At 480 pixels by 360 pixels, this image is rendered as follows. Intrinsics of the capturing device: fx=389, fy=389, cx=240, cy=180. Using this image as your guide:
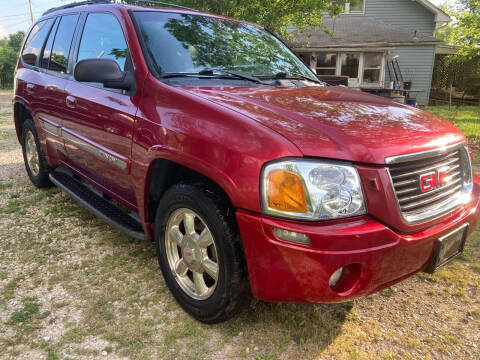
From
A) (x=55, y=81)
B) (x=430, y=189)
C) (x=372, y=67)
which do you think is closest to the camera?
(x=430, y=189)

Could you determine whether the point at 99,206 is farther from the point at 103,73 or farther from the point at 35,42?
the point at 35,42

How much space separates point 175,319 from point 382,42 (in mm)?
18633

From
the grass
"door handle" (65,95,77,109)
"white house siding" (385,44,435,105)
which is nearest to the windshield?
"door handle" (65,95,77,109)

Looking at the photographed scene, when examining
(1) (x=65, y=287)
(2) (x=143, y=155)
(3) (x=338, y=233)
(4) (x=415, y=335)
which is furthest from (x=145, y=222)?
(4) (x=415, y=335)

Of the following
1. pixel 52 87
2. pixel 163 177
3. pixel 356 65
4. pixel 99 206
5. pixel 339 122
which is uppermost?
pixel 356 65

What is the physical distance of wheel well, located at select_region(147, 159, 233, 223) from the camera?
2469mm

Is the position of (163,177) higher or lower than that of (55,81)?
lower

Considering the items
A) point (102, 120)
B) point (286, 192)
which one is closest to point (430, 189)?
point (286, 192)

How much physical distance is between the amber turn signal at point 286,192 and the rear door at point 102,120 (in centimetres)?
122

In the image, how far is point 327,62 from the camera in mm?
20047

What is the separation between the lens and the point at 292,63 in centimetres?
360

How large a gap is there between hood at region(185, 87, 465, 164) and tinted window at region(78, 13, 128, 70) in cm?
85

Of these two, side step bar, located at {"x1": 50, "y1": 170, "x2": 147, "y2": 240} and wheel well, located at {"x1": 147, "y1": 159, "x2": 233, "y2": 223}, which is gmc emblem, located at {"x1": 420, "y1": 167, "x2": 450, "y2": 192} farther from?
side step bar, located at {"x1": 50, "y1": 170, "x2": 147, "y2": 240}

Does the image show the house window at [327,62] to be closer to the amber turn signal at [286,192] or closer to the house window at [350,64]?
the house window at [350,64]
